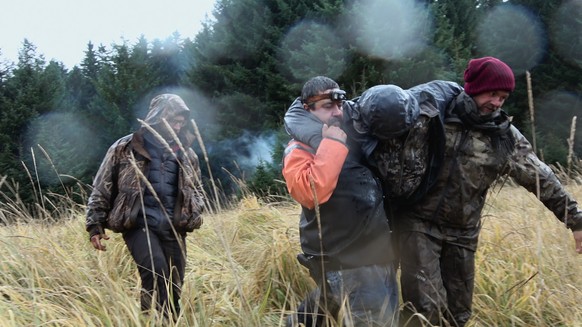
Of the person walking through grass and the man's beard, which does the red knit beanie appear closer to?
the man's beard

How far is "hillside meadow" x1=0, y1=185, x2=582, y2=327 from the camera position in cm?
240

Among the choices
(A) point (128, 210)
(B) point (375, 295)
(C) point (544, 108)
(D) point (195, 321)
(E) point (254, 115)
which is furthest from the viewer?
(C) point (544, 108)

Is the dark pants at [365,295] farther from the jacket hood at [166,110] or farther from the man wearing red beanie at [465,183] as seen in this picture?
the jacket hood at [166,110]

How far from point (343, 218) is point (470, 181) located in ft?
2.63

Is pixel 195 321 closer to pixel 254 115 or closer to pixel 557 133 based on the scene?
pixel 254 115

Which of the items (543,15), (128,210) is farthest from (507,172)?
(543,15)

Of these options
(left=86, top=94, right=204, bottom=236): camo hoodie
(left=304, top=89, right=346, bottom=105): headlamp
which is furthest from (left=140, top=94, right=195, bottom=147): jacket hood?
(left=304, top=89, right=346, bottom=105): headlamp

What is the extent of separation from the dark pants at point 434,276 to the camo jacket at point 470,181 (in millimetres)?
84

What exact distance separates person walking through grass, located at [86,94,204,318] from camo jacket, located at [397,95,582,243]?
4.93 ft

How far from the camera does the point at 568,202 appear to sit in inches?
108

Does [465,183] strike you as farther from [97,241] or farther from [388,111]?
[97,241]

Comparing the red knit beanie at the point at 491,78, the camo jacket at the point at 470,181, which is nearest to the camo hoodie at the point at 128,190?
the camo jacket at the point at 470,181

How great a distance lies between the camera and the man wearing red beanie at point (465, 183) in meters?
2.68

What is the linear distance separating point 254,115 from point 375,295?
55.2 ft
